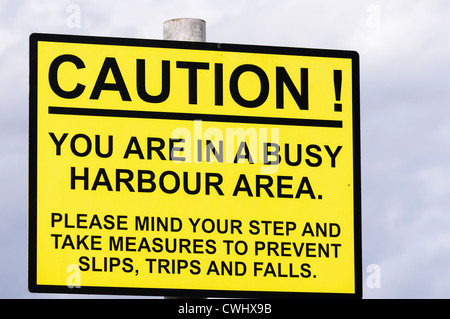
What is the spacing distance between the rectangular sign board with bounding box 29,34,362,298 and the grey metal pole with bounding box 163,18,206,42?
0.21ft

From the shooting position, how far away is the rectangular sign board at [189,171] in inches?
228

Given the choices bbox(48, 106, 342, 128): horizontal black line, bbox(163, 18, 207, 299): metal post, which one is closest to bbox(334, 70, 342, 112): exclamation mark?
→ bbox(48, 106, 342, 128): horizontal black line

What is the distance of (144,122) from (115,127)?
0.17 meters

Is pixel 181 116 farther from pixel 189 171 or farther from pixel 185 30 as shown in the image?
pixel 185 30

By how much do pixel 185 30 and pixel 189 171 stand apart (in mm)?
839

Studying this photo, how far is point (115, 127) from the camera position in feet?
19.4

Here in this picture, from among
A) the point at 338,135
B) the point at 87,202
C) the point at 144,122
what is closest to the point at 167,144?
the point at 144,122

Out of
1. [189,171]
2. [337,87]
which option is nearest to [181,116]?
[189,171]

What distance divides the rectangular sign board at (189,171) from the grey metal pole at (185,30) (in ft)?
0.21

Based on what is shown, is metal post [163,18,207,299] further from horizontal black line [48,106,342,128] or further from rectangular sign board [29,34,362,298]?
horizontal black line [48,106,342,128]

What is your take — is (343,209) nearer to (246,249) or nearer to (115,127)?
(246,249)

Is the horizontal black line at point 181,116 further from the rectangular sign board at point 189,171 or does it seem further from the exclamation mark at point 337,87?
the exclamation mark at point 337,87

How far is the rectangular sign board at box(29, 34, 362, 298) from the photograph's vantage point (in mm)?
5785

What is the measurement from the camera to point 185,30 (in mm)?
6152
